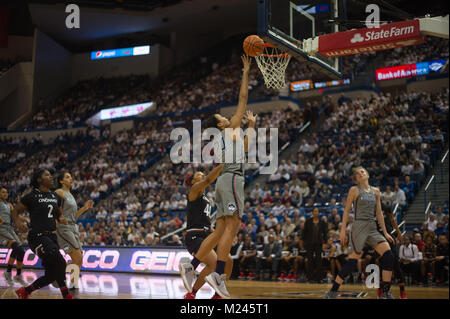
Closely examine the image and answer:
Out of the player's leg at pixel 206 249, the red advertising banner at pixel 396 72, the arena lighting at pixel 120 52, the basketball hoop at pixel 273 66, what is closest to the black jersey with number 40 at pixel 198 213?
the player's leg at pixel 206 249

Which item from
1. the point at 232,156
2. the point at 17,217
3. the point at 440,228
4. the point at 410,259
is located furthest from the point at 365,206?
the point at 440,228

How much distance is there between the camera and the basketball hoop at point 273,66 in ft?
29.9

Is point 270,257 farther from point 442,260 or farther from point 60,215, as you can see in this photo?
point 60,215

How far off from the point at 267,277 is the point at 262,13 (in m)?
7.26

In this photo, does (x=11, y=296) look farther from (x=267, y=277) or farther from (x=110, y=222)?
(x=110, y=222)

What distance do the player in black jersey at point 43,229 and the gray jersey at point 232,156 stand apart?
7.50ft

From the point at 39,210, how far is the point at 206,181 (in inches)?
84.9

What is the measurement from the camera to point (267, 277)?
12.8 meters

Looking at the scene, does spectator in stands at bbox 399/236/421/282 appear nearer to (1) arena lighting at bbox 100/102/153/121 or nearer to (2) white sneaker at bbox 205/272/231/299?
(2) white sneaker at bbox 205/272/231/299

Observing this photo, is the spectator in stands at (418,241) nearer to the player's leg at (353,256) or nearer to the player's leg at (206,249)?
the player's leg at (353,256)

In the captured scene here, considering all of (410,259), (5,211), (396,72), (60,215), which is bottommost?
(410,259)

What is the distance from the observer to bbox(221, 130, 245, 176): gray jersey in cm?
557

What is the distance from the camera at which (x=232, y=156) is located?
5.61 meters
